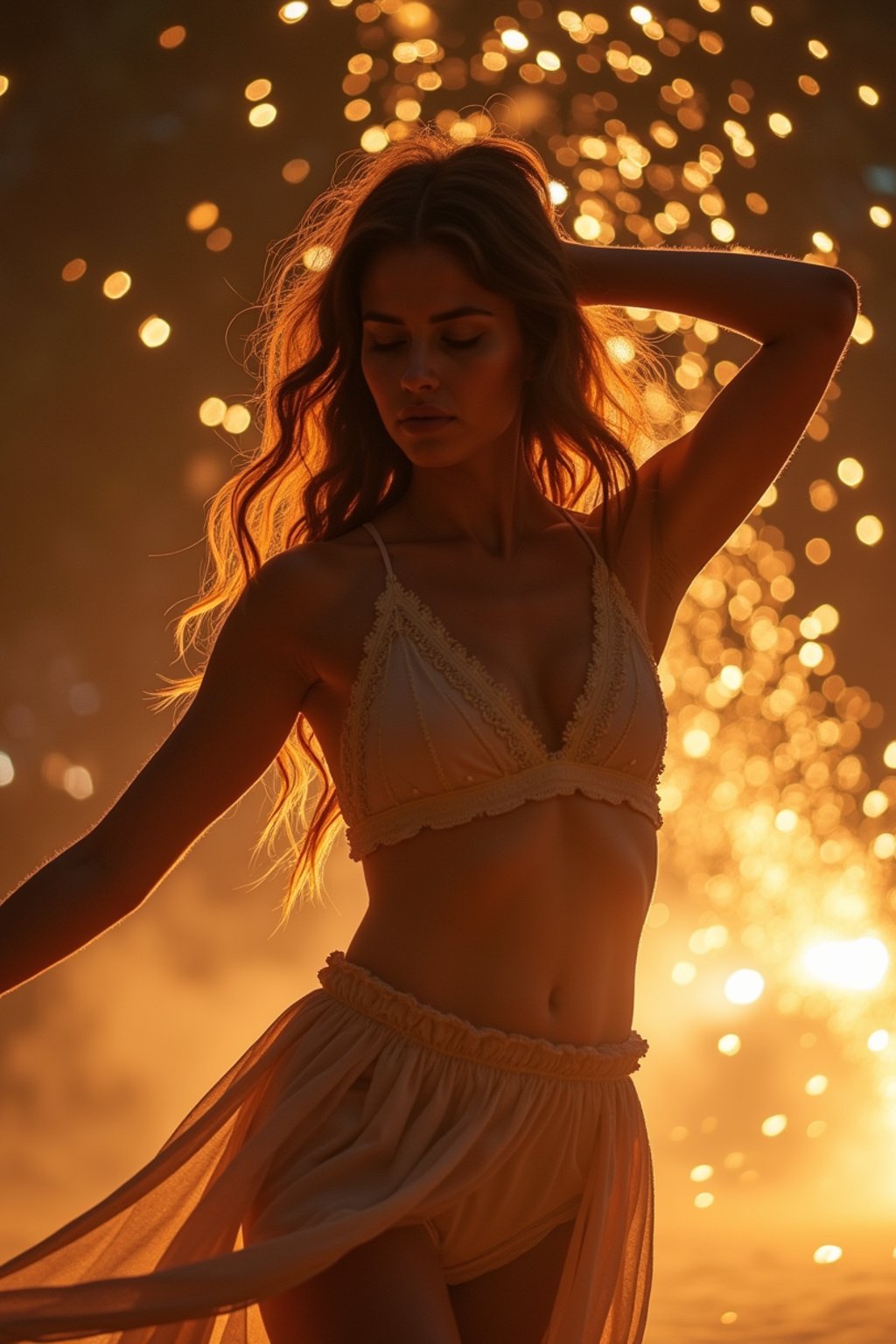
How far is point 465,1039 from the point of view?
1.33 m

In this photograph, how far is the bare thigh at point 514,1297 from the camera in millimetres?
1357

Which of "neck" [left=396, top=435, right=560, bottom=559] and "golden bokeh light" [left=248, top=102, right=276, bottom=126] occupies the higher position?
"golden bokeh light" [left=248, top=102, right=276, bottom=126]

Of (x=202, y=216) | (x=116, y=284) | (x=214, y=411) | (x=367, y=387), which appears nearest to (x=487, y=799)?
(x=367, y=387)

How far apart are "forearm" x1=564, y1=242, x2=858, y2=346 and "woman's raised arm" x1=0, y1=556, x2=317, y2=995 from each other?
1.22 feet

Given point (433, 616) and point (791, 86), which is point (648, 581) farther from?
point (791, 86)

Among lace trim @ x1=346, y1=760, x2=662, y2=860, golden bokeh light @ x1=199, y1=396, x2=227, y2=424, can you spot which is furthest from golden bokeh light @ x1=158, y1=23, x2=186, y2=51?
lace trim @ x1=346, y1=760, x2=662, y2=860

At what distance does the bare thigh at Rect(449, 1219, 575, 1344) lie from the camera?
A: 136cm

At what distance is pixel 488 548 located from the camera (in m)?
1.50

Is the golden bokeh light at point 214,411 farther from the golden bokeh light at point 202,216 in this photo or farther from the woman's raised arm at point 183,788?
the woman's raised arm at point 183,788

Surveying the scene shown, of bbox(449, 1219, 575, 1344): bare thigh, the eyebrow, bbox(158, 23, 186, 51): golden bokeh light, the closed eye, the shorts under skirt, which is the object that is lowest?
bbox(449, 1219, 575, 1344): bare thigh

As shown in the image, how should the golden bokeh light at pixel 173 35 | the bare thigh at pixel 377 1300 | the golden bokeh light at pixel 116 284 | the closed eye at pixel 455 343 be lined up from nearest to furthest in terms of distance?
the bare thigh at pixel 377 1300, the closed eye at pixel 455 343, the golden bokeh light at pixel 173 35, the golden bokeh light at pixel 116 284

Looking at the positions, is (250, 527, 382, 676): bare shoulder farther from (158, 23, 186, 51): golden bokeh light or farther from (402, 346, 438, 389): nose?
(158, 23, 186, 51): golden bokeh light

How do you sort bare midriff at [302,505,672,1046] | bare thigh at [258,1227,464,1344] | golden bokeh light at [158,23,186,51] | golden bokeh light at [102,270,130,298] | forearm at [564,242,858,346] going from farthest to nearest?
golden bokeh light at [102,270,130,298]
golden bokeh light at [158,23,186,51]
forearm at [564,242,858,346]
bare midriff at [302,505,672,1046]
bare thigh at [258,1227,464,1344]

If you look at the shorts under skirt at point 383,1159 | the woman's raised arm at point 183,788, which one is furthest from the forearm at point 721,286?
the shorts under skirt at point 383,1159
